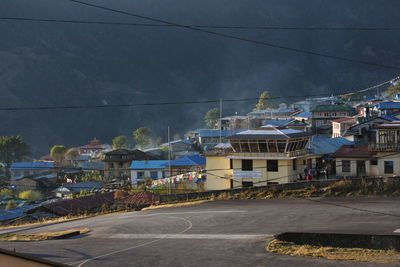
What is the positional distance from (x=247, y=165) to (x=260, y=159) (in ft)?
3.06

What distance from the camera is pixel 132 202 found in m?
28.9

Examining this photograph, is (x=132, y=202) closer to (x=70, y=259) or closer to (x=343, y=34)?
(x=70, y=259)

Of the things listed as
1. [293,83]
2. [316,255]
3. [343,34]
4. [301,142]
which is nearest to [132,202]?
[301,142]

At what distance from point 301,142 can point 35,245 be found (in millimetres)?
20508

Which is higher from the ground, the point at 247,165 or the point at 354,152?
the point at 354,152

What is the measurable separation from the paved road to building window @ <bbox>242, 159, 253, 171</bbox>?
9.05 metres

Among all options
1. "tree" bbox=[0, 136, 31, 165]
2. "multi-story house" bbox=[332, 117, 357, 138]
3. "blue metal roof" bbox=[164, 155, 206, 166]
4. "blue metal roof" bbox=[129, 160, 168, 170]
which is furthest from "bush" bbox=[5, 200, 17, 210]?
"tree" bbox=[0, 136, 31, 165]

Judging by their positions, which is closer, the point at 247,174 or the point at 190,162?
the point at 247,174

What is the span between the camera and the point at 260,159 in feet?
100

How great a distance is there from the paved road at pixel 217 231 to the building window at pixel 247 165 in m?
9.05

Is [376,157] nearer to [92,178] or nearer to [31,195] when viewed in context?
[31,195]

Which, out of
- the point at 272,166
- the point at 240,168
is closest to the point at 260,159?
the point at 272,166

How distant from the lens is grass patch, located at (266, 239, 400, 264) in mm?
10461

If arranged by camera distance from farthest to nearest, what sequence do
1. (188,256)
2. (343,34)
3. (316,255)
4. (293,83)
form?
(343,34), (293,83), (188,256), (316,255)
